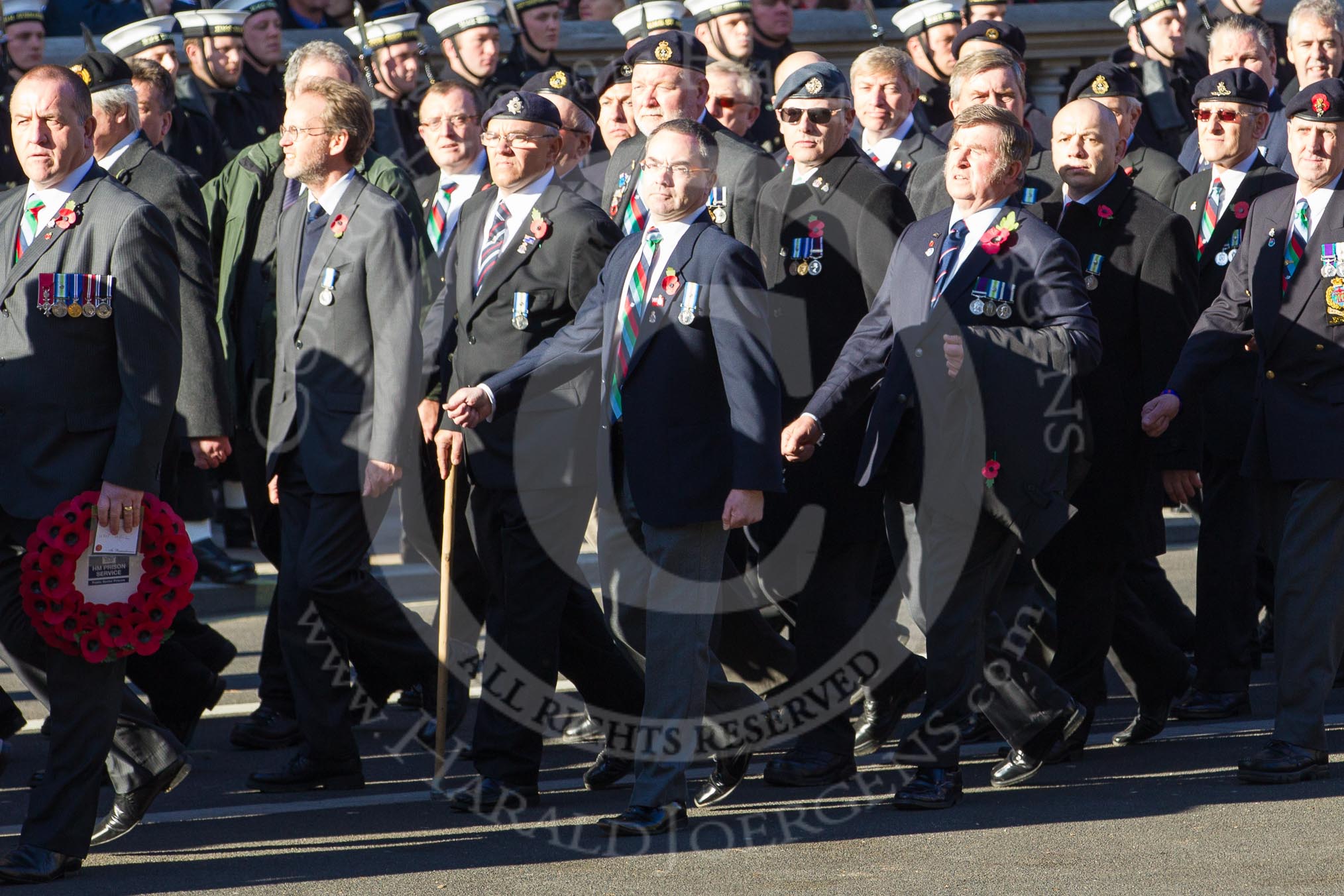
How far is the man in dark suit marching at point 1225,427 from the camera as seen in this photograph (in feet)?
25.7

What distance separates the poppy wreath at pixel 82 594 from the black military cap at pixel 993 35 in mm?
5005

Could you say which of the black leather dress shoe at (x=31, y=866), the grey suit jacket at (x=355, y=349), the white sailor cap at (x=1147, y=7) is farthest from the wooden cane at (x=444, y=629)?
the white sailor cap at (x=1147, y=7)

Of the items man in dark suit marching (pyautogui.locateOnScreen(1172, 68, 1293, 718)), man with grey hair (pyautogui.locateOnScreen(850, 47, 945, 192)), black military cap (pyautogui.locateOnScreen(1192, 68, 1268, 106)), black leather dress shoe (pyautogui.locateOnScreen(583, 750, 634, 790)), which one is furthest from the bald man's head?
black leather dress shoe (pyautogui.locateOnScreen(583, 750, 634, 790))

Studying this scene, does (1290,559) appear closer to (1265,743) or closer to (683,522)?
(1265,743)

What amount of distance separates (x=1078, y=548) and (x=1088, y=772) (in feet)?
2.61

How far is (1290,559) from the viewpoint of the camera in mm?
6652

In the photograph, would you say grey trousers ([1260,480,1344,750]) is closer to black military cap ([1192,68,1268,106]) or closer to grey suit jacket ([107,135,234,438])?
black military cap ([1192,68,1268,106])

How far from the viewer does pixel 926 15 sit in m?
11.2

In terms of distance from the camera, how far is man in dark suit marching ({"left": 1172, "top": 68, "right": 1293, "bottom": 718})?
783cm

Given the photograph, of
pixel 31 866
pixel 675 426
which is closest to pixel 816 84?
pixel 675 426

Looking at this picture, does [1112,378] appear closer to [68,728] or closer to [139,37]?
[68,728]

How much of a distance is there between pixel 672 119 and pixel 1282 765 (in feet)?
9.48

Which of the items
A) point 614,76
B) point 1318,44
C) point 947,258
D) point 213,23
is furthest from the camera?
point 213,23

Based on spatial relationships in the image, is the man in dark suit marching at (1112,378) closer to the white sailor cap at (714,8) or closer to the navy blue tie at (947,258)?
the navy blue tie at (947,258)
